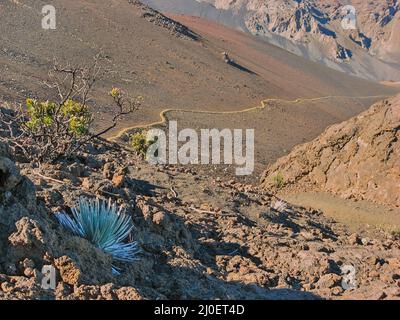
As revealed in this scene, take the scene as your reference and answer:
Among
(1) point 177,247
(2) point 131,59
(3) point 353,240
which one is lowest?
(3) point 353,240

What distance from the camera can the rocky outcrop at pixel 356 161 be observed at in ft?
36.4

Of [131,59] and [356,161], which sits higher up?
[131,59]

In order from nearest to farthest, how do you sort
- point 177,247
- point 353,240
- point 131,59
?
point 177,247 → point 353,240 → point 131,59

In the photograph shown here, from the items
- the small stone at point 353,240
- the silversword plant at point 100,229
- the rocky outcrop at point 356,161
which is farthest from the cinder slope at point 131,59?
the silversword plant at point 100,229

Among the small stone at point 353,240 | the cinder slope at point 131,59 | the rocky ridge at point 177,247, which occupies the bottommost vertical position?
the small stone at point 353,240

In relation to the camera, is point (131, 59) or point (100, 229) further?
point (131, 59)

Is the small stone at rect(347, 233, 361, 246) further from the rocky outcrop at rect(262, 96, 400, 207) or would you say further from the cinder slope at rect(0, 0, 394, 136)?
the cinder slope at rect(0, 0, 394, 136)

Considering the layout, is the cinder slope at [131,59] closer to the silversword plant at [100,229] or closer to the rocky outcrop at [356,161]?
the rocky outcrop at [356,161]

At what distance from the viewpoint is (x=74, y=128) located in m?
6.58

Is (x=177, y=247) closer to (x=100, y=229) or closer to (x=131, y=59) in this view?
(x=100, y=229)

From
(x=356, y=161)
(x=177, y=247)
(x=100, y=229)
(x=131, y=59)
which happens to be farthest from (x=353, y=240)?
(x=131, y=59)

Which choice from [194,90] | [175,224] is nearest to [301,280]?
[175,224]

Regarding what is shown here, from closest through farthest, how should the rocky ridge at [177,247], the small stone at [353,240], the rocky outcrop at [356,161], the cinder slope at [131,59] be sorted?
the rocky ridge at [177,247]
the small stone at [353,240]
the rocky outcrop at [356,161]
the cinder slope at [131,59]

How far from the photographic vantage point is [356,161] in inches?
460
